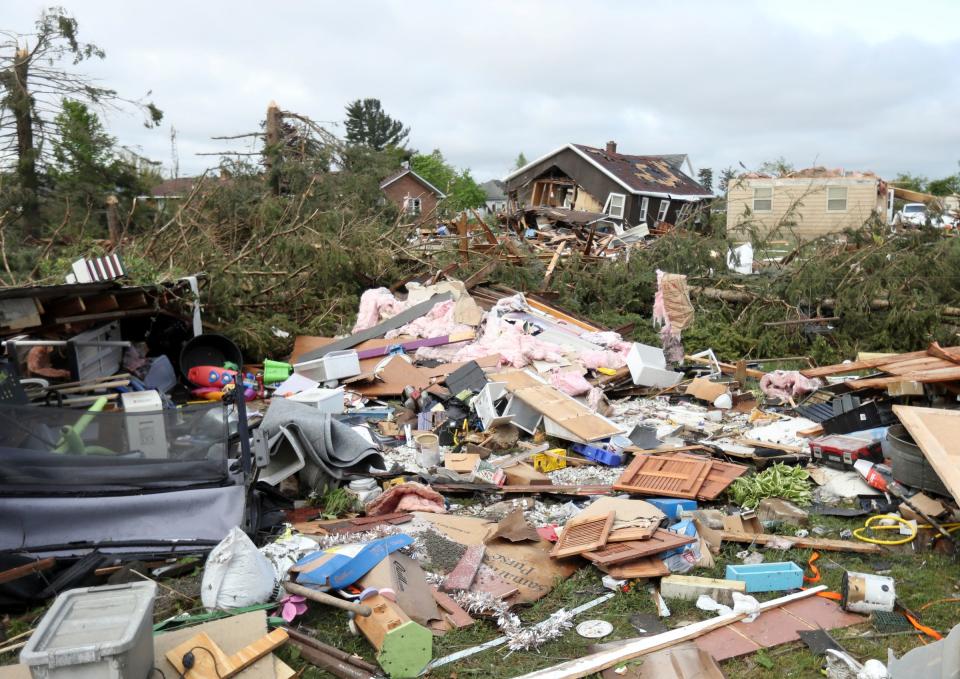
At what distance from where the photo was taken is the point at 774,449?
688 centimetres

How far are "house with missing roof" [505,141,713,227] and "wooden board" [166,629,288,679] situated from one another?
78.6 feet

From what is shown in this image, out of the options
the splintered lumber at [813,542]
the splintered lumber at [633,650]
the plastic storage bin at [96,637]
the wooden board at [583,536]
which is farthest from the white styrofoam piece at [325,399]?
the splintered lumber at [633,650]

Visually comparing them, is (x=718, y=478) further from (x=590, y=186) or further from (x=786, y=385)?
(x=590, y=186)

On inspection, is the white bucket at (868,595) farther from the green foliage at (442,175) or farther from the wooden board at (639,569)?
the green foliage at (442,175)

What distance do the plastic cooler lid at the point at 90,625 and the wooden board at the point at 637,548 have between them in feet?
8.52

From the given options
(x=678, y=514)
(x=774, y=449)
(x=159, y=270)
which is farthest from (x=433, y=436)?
(x=159, y=270)

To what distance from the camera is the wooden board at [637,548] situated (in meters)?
4.57

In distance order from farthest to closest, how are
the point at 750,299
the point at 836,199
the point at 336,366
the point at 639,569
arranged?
the point at 836,199
the point at 750,299
the point at 336,366
the point at 639,569

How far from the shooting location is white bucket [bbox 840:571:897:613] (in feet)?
13.4

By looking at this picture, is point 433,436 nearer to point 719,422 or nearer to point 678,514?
point 678,514

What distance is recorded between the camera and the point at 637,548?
4629mm

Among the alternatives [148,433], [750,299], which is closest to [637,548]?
[148,433]

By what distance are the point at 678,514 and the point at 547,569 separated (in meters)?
1.33

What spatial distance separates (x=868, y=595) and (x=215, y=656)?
3.41 m
